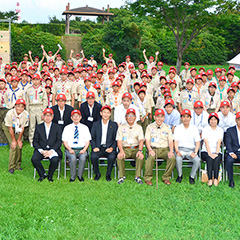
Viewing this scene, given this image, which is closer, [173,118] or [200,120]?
[200,120]

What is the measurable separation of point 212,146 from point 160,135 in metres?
1.08

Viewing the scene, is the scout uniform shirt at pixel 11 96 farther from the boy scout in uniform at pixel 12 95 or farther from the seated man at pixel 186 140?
the seated man at pixel 186 140

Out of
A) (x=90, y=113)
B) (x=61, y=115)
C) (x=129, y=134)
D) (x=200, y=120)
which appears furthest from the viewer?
(x=90, y=113)

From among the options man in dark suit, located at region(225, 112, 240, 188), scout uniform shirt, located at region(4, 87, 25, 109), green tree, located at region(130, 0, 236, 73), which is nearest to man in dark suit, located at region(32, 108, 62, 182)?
scout uniform shirt, located at region(4, 87, 25, 109)

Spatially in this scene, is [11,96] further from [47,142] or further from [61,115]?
[47,142]

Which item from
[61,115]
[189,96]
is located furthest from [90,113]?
[189,96]

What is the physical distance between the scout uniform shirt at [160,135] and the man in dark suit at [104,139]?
2.48 ft

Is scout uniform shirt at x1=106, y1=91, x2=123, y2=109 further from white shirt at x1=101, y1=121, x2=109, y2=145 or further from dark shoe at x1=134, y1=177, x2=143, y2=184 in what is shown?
dark shoe at x1=134, y1=177, x2=143, y2=184

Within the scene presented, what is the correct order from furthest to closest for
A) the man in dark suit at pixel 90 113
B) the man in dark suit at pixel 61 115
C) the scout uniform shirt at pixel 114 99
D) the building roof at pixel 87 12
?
the building roof at pixel 87 12
the scout uniform shirt at pixel 114 99
the man in dark suit at pixel 90 113
the man in dark suit at pixel 61 115

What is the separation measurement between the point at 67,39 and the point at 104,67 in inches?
855

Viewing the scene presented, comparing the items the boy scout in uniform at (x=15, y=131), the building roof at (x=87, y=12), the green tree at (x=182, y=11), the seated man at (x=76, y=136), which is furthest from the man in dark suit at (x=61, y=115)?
the building roof at (x=87, y=12)

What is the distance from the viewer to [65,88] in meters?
10.2

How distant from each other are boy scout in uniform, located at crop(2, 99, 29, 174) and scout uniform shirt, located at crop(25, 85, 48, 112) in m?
1.57

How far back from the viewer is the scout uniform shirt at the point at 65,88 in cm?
1023
